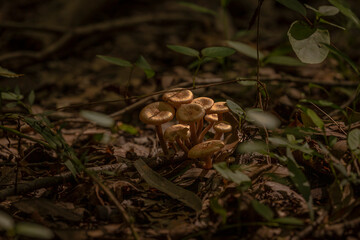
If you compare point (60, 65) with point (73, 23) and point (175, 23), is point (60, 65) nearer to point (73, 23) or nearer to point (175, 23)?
point (73, 23)

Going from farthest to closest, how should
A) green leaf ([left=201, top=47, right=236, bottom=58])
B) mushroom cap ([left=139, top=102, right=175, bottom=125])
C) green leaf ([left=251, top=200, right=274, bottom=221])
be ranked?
green leaf ([left=201, top=47, right=236, bottom=58])
mushroom cap ([left=139, top=102, right=175, bottom=125])
green leaf ([left=251, top=200, right=274, bottom=221])

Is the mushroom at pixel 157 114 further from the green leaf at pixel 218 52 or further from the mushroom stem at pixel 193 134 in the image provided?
the green leaf at pixel 218 52

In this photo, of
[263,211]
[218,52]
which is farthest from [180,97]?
[263,211]

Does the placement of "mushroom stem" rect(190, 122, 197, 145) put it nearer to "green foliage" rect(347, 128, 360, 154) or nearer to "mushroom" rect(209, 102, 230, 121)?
"mushroom" rect(209, 102, 230, 121)

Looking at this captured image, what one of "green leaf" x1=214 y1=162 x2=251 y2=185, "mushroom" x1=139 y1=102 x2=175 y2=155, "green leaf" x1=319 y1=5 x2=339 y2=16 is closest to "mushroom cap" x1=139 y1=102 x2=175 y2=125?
"mushroom" x1=139 y1=102 x2=175 y2=155

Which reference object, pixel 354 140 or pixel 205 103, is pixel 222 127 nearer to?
pixel 205 103
